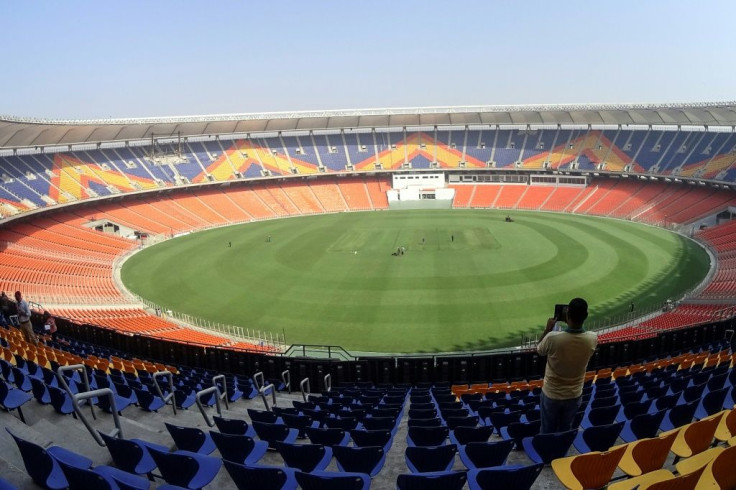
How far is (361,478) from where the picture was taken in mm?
4645

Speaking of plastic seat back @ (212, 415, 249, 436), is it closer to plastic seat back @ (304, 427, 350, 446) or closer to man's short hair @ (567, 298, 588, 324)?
plastic seat back @ (304, 427, 350, 446)

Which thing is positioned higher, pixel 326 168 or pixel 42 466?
pixel 326 168

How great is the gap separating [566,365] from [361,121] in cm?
7149

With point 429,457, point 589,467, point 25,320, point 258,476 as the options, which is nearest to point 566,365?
point 589,467

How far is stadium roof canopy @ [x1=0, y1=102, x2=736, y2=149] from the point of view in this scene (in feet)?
181

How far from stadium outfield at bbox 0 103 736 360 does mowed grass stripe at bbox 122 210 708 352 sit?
674cm

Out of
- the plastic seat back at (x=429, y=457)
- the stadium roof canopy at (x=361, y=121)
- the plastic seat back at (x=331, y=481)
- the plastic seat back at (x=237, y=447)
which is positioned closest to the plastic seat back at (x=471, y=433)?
the plastic seat back at (x=429, y=457)

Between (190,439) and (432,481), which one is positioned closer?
(432,481)

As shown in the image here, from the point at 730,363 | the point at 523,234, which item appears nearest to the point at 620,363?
the point at 730,363

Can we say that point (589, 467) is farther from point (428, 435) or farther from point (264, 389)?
point (264, 389)

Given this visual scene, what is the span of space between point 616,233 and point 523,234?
9146mm

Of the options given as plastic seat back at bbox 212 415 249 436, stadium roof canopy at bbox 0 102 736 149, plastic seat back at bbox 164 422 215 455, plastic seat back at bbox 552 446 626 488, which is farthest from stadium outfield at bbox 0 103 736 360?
plastic seat back at bbox 552 446 626 488

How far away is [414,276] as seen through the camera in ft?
116

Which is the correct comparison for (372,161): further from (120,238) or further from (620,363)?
(620,363)
